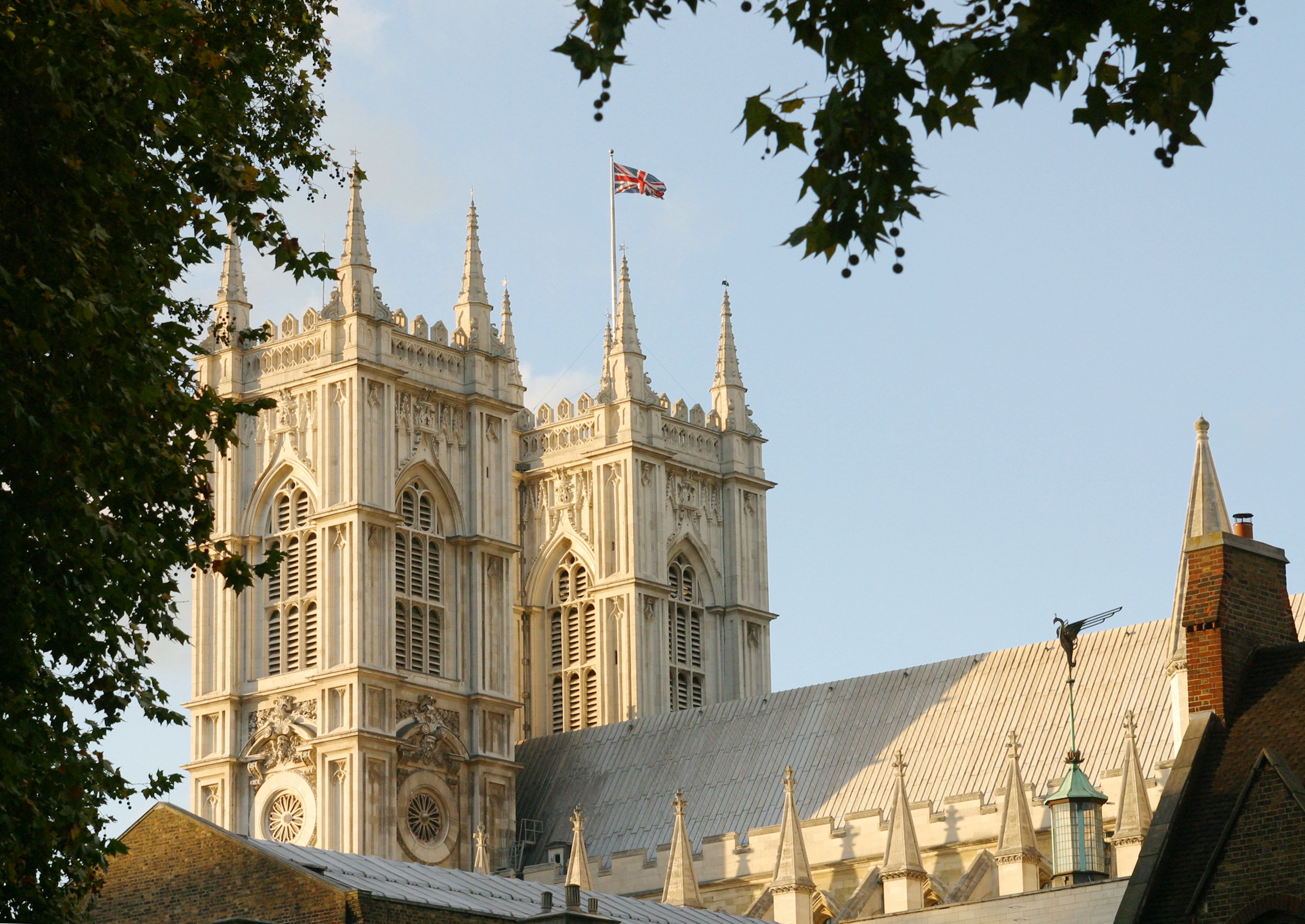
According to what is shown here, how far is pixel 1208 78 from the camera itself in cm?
1251

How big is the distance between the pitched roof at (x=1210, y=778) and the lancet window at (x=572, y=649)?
40768mm

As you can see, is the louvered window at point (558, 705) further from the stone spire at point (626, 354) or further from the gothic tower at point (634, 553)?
the stone spire at point (626, 354)

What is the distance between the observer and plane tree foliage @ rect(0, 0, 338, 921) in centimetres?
→ 1844

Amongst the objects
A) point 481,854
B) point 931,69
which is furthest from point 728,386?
point 931,69

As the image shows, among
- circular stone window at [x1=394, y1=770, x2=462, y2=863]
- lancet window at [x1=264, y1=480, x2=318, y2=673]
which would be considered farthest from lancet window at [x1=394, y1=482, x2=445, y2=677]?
circular stone window at [x1=394, y1=770, x2=462, y2=863]

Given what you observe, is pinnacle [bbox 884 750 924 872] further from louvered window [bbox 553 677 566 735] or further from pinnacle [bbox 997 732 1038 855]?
louvered window [bbox 553 677 566 735]

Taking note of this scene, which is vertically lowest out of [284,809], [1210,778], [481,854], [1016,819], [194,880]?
[194,880]

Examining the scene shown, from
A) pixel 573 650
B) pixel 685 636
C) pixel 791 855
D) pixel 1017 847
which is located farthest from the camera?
pixel 685 636

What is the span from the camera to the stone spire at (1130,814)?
4491cm

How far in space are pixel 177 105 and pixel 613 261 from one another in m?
51.0

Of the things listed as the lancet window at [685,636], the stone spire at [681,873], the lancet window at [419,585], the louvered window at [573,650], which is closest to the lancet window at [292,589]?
the lancet window at [419,585]

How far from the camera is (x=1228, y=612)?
26.2 meters

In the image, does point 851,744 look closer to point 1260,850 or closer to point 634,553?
point 634,553

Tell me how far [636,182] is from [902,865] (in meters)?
27.3
